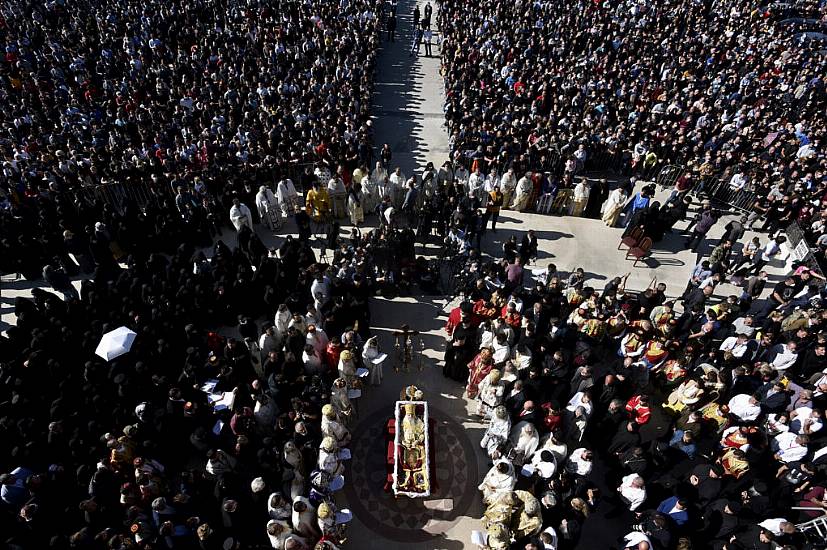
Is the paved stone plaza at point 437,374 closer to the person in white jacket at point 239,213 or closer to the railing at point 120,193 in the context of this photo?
the person in white jacket at point 239,213

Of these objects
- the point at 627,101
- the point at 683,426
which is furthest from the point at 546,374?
the point at 627,101

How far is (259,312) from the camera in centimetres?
1170

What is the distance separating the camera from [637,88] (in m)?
22.3

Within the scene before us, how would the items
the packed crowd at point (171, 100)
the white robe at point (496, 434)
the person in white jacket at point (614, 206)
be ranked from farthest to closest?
the person in white jacket at point (614, 206)
the packed crowd at point (171, 100)
the white robe at point (496, 434)

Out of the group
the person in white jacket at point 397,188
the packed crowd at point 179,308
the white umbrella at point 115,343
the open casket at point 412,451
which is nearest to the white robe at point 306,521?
the packed crowd at point 179,308

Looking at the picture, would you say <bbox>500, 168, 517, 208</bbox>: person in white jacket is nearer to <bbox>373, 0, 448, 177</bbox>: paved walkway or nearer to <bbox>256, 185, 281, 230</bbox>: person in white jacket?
<bbox>373, 0, 448, 177</bbox>: paved walkway

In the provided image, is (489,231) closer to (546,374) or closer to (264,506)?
(546,374)

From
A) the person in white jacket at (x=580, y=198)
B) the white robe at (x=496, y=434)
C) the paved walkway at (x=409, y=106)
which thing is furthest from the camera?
the paved walkway at (x=409, y=106)

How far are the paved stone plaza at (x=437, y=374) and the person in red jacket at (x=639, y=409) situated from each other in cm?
208

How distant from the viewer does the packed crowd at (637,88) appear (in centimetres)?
1778

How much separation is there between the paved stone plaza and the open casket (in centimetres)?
65

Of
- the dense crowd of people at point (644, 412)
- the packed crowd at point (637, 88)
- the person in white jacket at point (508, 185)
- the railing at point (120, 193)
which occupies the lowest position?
the dense crowd of people at point (644, 412)

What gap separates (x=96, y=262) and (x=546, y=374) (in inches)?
506

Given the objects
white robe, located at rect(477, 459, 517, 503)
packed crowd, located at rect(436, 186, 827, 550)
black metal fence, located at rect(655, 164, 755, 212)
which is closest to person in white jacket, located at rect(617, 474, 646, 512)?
packed crowd, located at rect(436, 186, 827, 550)
